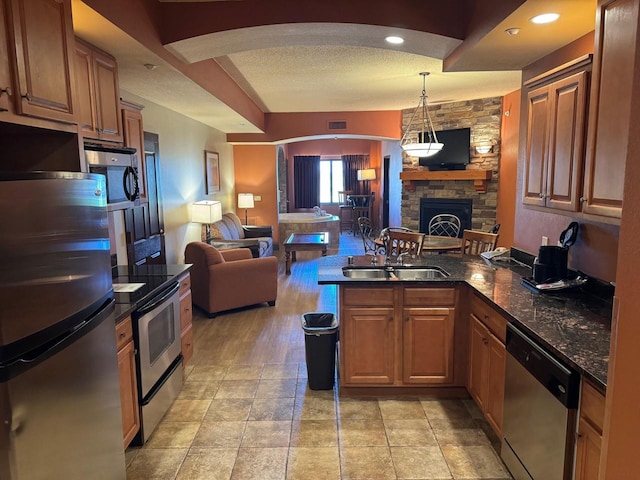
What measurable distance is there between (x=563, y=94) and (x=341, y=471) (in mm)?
2394

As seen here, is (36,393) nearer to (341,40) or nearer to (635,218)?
(635,218)

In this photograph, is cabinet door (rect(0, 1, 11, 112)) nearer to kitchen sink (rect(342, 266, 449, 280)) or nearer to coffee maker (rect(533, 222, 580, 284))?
kitchen sink (rect(342, 266, 449, 280))

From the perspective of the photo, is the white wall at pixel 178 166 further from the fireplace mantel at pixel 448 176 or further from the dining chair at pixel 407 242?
the fireplace mantel at pixel 448 176

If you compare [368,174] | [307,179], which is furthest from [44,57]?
[307,179]

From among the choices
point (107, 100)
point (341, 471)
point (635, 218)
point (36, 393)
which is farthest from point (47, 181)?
point (341, 471)

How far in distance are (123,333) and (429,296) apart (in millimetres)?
1972

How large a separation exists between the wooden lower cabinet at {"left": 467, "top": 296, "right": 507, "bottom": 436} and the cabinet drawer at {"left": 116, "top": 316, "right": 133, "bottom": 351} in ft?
6.84

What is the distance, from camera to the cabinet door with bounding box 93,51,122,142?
8.61ft

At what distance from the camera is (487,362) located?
2.60 metres

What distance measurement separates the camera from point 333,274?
10.5 feet

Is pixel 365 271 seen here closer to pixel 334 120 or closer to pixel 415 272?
pixel 415 272

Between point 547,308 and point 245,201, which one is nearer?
point 547,308

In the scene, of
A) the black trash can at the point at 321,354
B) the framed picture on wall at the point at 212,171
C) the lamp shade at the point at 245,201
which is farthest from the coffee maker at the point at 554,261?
the lamp shade at the point at 245,201

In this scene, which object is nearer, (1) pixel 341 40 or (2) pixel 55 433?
(2) pixel 55 433
